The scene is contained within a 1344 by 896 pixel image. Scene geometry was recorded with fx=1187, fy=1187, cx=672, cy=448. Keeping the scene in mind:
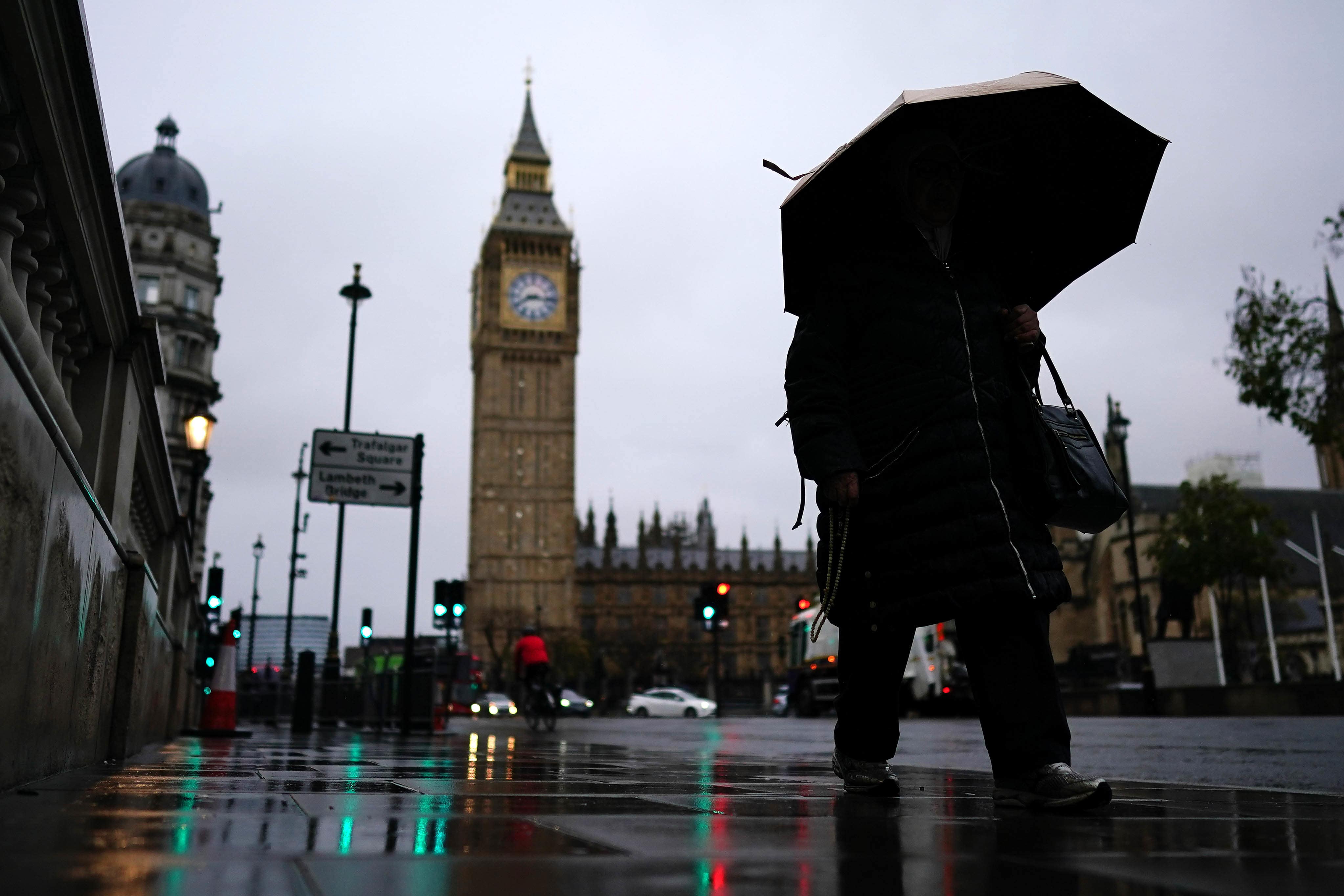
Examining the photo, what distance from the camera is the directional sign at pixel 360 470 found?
43.8 ft

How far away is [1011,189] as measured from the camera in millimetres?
3943

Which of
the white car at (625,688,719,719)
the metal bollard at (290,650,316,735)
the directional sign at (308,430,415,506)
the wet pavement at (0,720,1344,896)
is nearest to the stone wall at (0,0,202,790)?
the wet pavement at (0,720,1344,896)

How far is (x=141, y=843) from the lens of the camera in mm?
2053

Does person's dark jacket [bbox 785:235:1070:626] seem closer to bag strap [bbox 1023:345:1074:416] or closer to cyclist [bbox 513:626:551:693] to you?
bag strap [bbox 1023:345:1074:416]

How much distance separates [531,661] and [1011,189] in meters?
16.4

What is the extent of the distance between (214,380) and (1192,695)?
159 feet

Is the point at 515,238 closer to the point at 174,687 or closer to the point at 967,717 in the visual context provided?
the point at 967,717

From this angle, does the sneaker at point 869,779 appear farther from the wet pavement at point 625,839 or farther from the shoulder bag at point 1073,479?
the shoulder bag at point 1073,479

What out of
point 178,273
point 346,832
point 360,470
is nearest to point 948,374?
point 346,832

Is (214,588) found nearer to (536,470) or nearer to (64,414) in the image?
(64,414)

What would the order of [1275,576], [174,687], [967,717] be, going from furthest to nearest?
1. [1275,576]
2. [967,717]
3. [174,687]

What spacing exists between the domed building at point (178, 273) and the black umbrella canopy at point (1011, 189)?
52.5 m

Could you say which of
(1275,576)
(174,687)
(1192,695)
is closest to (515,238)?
(1275,576)

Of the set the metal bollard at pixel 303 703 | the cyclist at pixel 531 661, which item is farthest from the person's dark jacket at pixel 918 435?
the cyclist at pixel 531 661
